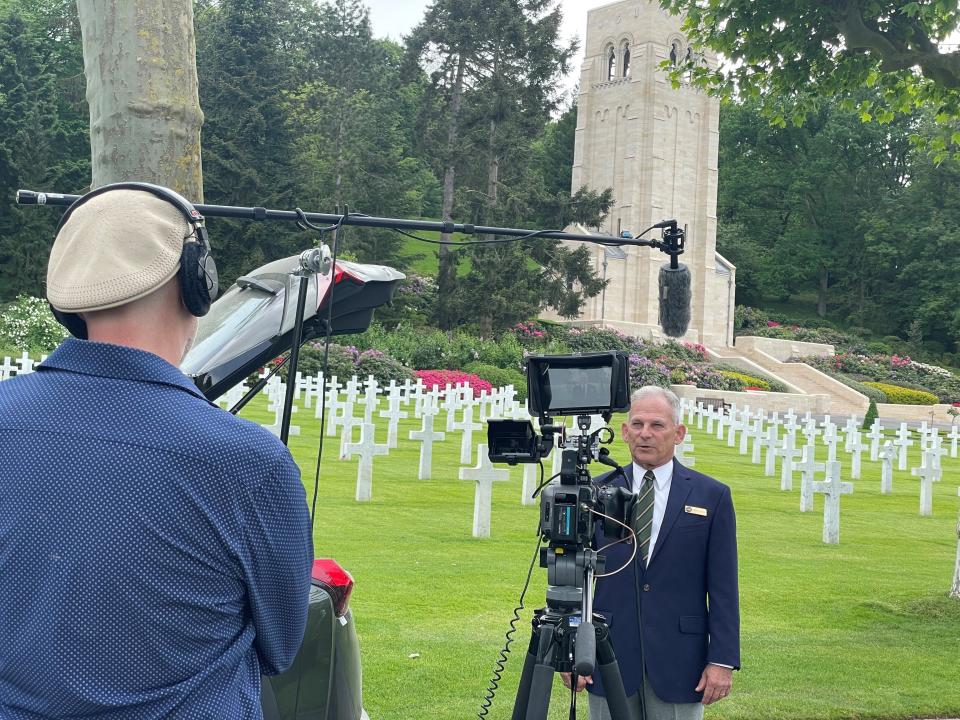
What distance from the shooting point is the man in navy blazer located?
12.3 feet

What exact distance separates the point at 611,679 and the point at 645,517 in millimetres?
753

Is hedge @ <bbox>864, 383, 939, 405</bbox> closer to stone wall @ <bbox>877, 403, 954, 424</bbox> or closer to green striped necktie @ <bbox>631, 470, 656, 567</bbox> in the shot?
stone wall @ <bbox>877, 403, 954, 424</bbox>

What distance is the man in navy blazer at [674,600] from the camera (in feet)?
12.3

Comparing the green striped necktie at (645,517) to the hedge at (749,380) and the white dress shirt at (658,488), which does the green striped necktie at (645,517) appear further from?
the hedge at (749,380)

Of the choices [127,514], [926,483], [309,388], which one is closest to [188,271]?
→ [127,514]

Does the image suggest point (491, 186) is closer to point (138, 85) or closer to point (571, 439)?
point (138, 85)

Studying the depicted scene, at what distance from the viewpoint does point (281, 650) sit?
1803 millimetres

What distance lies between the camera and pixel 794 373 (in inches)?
1892

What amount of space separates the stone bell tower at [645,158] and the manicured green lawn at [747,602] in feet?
128

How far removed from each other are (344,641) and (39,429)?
1.64 meters

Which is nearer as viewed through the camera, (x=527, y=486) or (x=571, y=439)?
(x=571, y=439)

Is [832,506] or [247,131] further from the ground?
[247,131]

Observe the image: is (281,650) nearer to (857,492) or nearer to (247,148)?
(857,492)

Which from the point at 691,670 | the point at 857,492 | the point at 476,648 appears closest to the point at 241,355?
the point at 691,670
